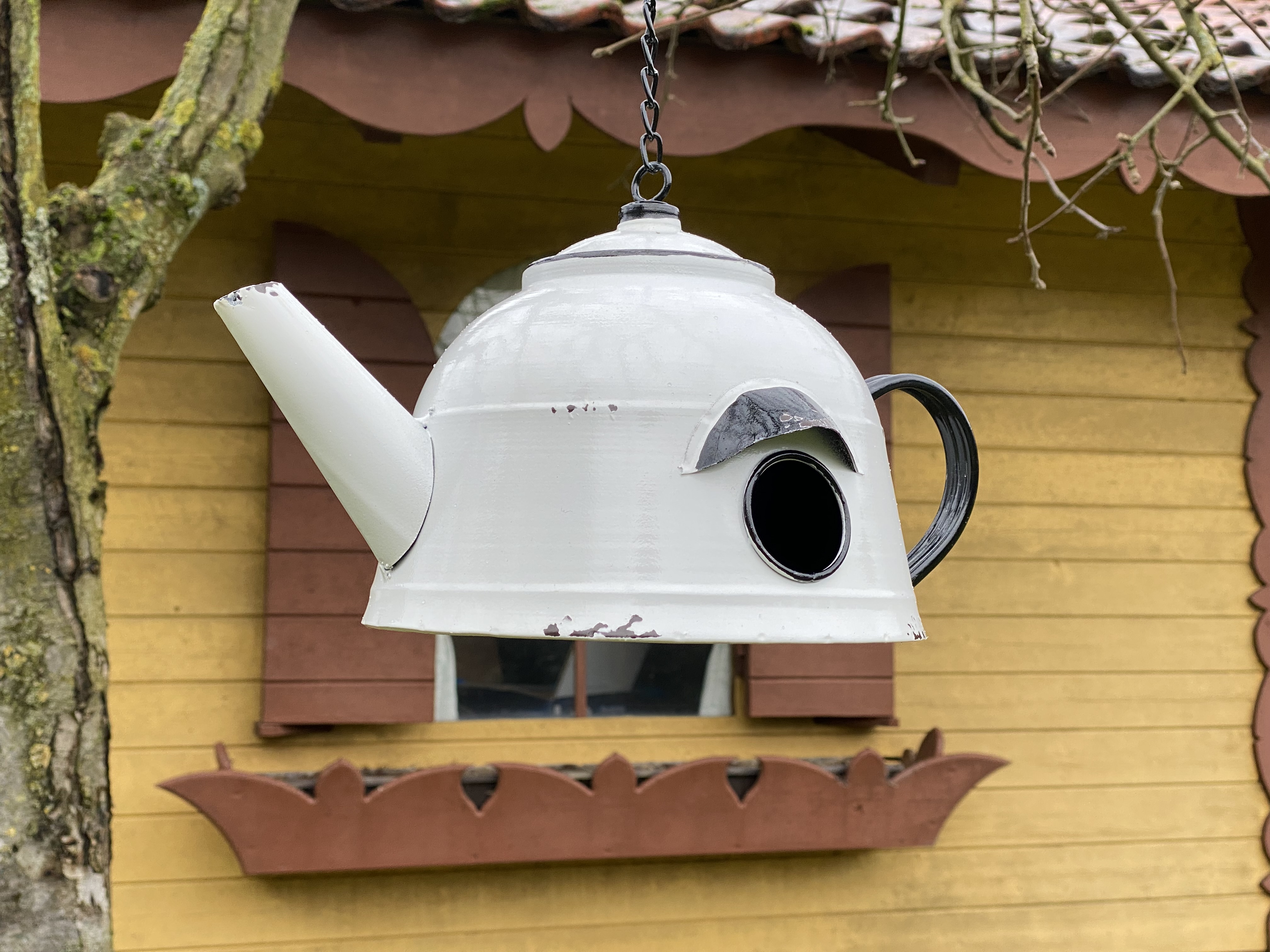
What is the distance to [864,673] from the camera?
3.64m

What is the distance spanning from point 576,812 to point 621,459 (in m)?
2.39

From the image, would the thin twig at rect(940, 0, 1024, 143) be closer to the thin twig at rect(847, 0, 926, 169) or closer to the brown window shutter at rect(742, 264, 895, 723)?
the thin twig at rect(847, 0, 926, 169)

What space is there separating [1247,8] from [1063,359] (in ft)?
4.40

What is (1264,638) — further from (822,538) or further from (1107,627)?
(822,538)

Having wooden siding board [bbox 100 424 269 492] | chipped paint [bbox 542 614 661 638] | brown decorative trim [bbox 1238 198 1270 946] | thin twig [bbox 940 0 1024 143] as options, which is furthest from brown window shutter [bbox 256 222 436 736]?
brown decorative trim [bbox 1238 198 1270 946]

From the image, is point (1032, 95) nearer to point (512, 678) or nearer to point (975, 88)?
point (975, 88)

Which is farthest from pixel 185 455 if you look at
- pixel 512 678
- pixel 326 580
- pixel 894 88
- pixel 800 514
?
pixel 800 514

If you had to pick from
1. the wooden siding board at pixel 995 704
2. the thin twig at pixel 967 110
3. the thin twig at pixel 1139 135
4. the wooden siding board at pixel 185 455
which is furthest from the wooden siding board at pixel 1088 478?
the wooden siding board at pixel 185 455

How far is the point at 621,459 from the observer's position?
1.11m

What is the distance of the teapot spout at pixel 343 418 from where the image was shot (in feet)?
3.95

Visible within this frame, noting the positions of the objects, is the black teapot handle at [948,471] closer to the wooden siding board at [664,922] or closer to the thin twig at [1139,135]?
the thin twig at [1139,135]

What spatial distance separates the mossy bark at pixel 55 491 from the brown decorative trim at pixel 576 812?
1.37 m

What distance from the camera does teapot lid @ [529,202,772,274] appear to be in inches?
49.0

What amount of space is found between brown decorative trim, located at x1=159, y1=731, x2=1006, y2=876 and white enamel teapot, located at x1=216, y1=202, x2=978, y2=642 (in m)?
2.10
